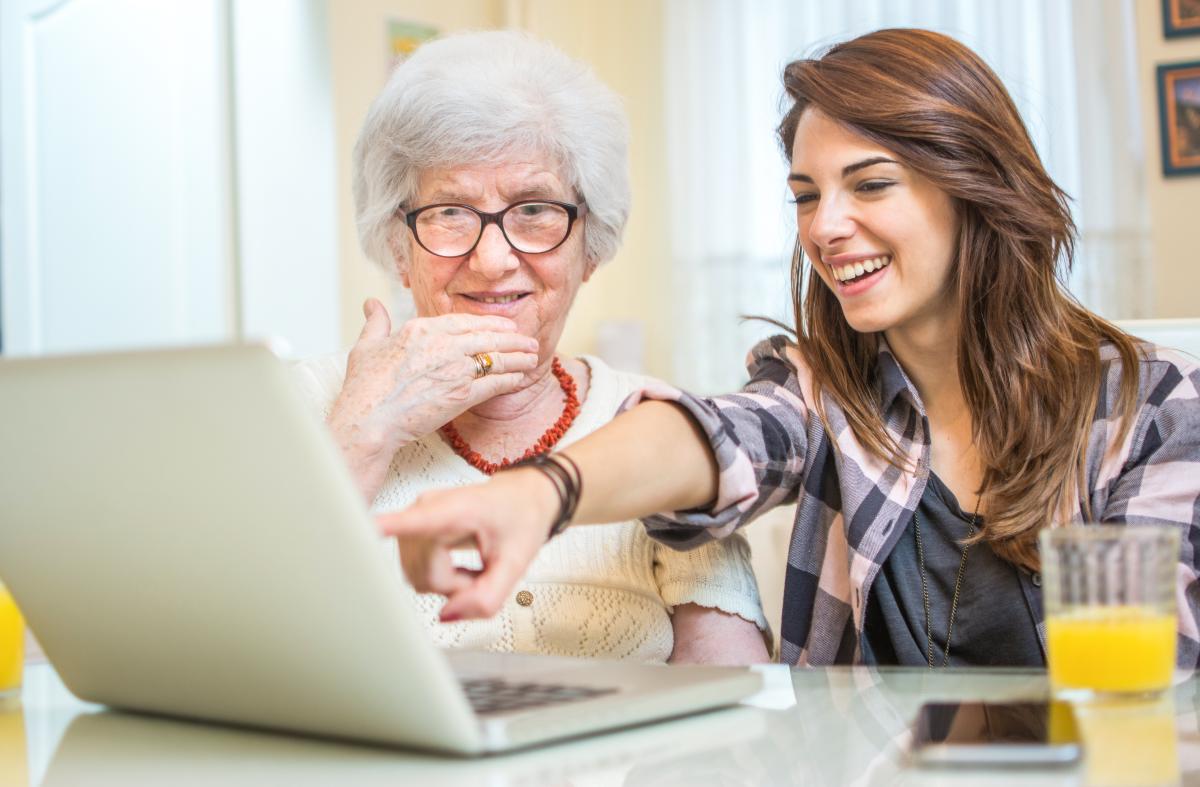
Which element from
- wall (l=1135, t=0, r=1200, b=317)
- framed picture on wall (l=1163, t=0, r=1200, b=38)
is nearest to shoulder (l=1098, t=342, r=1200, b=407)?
wall (l=1135, t=0, r=1200, b=317)

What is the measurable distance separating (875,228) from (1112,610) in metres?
0.57

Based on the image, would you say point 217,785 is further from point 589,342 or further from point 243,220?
point 589,342

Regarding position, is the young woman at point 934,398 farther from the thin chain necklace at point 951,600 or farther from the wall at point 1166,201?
the wall at point 1166,201

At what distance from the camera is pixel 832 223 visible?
1290 mm

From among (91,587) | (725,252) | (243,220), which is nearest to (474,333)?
(91,587)

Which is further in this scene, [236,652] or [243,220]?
[243,220]

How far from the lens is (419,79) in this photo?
1506mm

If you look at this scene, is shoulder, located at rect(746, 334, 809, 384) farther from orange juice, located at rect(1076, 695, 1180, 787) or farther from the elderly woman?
orange juice, located at rect(1076, 695, 1180, 787)

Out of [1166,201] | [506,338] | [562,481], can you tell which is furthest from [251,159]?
[562,481]

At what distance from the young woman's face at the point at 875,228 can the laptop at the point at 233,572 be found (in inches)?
21.5

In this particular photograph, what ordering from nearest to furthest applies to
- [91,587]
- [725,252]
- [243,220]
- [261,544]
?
1. [261,544]
2. [91,587]
3. [243,220]
4. [725,252]

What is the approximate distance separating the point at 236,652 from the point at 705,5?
4147 mm

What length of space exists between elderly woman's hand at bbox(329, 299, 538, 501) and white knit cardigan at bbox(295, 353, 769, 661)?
0.34 feet

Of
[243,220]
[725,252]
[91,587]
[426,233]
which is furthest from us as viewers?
[725,252]
